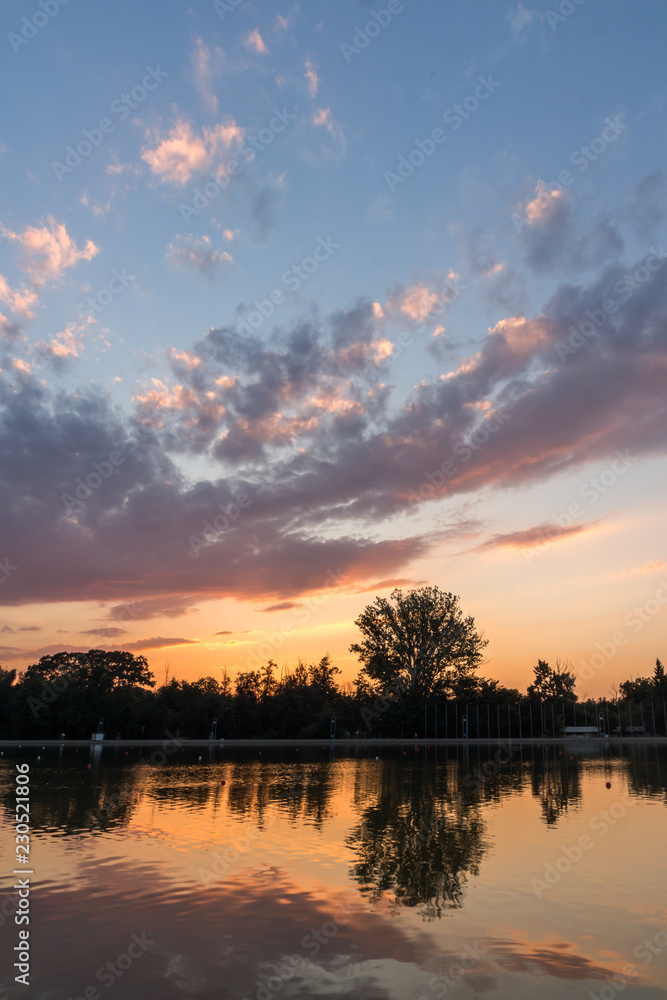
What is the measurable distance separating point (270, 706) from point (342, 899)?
101479 mm

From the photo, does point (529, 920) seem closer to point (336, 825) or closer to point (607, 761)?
point (336, 825)

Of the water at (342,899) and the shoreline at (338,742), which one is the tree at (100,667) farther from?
the water at (342,899)

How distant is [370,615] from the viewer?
99438 mm

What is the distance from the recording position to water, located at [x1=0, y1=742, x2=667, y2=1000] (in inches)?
360

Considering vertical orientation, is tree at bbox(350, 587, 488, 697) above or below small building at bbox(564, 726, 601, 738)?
above

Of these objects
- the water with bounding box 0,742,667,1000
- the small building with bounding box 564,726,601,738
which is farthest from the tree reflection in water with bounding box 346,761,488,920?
the small building with bounding box 564,726,601,738

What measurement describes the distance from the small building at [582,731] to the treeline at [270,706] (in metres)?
1.57

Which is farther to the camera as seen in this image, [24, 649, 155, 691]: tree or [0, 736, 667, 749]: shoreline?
[24, 649, 155, 691]: tree

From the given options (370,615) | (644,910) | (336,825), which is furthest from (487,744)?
(644,910)

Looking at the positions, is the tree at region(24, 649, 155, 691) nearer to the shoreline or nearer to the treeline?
the treeline

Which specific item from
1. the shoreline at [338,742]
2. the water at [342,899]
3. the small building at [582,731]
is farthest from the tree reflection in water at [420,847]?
the small building at [582,731]

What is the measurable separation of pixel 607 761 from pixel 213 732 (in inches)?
2622

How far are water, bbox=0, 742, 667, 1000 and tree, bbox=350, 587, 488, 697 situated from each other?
68600 millimetres

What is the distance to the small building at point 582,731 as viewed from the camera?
11119cm
